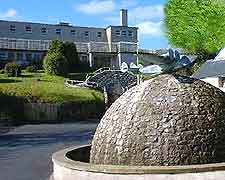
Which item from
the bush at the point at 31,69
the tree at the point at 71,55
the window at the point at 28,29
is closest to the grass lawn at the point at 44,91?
the tree at the point at 71,55

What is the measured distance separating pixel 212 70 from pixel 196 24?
8.23 meters

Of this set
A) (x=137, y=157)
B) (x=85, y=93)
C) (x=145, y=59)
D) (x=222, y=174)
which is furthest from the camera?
(x=145, y=59)

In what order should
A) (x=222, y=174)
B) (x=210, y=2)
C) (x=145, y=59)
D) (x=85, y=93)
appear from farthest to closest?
(x=145, y=59) < (x=85, y=93) < (x=210, y=2) < (x=222, y=174)

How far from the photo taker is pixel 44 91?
4088 cm

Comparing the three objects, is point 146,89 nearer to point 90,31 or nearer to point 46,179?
point 46,179

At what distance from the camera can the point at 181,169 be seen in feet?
23.4

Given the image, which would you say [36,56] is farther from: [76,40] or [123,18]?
[123,18]

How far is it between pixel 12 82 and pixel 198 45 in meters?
15.9

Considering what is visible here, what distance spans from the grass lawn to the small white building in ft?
32.1

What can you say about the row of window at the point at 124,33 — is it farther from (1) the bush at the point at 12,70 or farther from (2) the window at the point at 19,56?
(1) the bush at the point at 12,70

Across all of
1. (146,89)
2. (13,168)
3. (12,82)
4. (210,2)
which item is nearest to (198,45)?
(210,2)

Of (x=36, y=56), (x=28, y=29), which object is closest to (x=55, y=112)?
(x=36, y=56)

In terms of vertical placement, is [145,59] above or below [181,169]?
above

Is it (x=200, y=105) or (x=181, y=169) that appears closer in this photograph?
(x=181, y=169)
